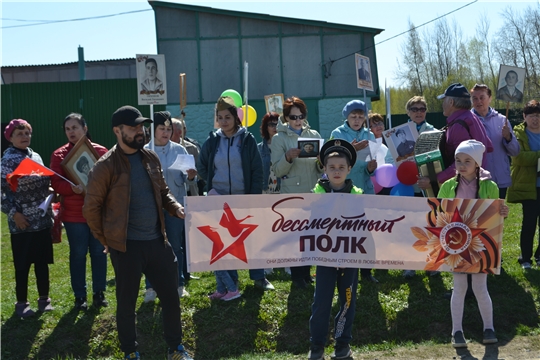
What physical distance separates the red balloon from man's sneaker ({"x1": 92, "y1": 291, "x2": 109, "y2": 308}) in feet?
12.4

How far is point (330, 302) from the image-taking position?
18.5ft

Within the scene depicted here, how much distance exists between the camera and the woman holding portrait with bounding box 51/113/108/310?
719 cm

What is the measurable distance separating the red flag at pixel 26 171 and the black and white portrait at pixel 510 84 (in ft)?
17.8

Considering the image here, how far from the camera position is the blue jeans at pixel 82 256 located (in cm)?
729

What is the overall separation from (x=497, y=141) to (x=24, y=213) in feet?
18.5

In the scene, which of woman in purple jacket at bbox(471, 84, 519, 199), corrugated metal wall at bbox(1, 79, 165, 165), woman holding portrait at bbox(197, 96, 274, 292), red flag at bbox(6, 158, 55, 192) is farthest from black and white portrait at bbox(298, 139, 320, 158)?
corrugated metal wall at bbox(1, 79, 165, 165)

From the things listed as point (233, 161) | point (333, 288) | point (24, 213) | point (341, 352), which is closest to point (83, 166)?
point (24, 213)

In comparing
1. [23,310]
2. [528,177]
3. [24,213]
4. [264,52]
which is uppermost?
[264,52]

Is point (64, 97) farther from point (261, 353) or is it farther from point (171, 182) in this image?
point (261, 353)

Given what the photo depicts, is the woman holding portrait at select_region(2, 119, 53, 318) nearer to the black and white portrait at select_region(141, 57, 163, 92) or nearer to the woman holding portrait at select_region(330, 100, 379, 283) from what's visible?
the black and white portrait at select_region(141, 57, 163, 92)

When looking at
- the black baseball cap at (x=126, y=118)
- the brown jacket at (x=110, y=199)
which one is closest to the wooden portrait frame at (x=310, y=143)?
the black baseball cap at (x=126, y=118)

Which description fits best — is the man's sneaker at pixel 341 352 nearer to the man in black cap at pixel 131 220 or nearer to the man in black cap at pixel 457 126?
the man in black cap at pixel 131 220

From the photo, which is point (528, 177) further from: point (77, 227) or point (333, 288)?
point (77, 227)

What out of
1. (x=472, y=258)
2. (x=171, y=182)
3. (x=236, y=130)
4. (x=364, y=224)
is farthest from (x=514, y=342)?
(x=171, y=182)
